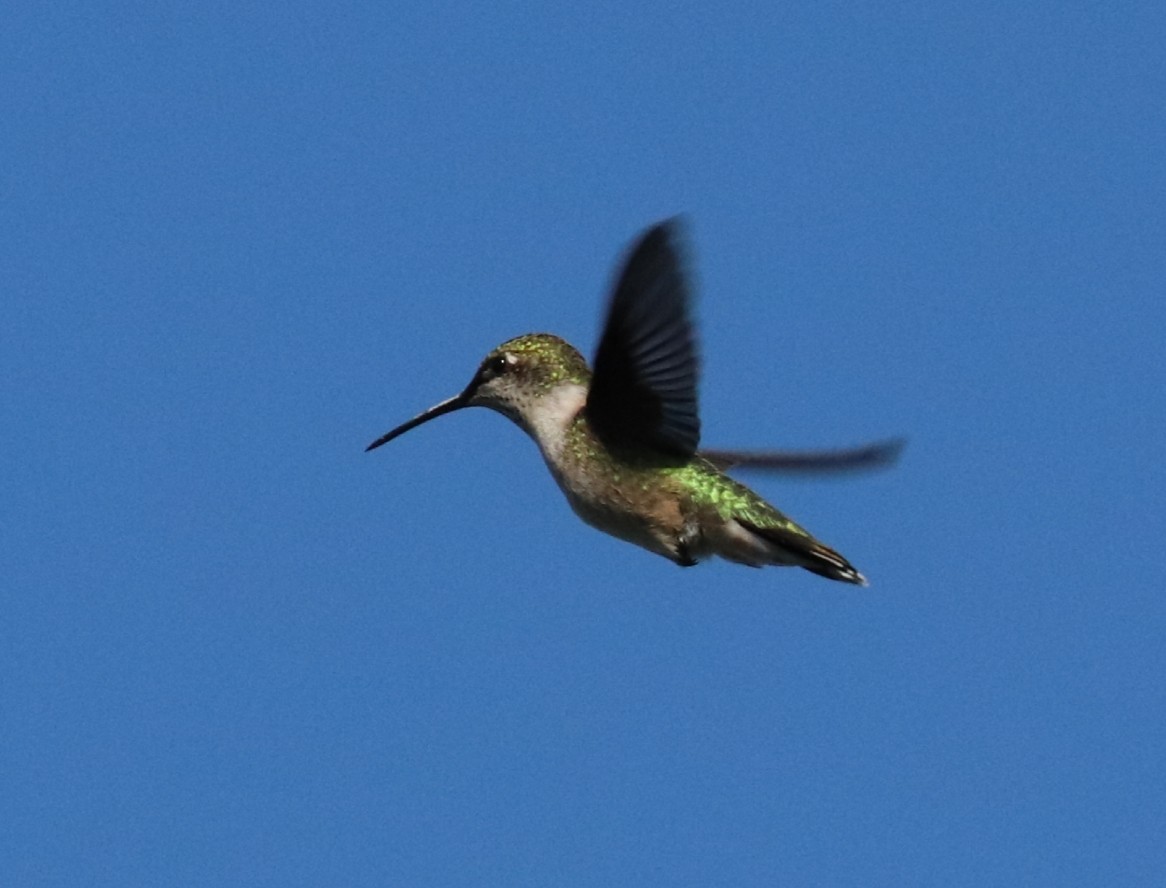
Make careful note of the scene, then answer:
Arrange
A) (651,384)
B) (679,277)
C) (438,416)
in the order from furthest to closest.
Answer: (438,416), (651,384), (679,277)

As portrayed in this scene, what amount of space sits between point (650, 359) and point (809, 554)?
0.95m

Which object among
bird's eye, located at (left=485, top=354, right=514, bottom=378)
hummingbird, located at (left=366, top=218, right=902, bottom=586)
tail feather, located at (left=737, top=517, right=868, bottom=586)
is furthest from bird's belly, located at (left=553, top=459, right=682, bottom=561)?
bird's eye, located at (left=485, top=354, right=514, bottom=378)

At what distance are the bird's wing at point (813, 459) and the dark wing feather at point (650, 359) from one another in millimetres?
571

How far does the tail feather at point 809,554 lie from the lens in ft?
17.0

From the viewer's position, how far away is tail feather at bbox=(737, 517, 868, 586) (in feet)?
17.0

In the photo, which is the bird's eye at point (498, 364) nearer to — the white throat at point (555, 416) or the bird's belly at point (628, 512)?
the white throat at point (555, 416)

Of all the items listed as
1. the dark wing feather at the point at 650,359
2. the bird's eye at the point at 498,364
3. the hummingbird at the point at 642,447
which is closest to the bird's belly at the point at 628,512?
the hummingbird at the point at 642,447

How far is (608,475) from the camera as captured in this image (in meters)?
5.04

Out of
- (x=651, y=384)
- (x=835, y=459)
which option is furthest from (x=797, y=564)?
(x=651, y=384)

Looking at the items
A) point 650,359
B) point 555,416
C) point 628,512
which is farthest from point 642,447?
point 650,359

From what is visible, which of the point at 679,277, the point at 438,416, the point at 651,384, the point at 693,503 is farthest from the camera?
the point at 438,416

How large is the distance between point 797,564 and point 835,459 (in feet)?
1.26

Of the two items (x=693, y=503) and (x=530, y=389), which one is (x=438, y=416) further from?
(x=693, y=503)

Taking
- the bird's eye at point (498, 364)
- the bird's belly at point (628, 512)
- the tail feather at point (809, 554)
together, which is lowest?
the tail feather at point (809, 554)
